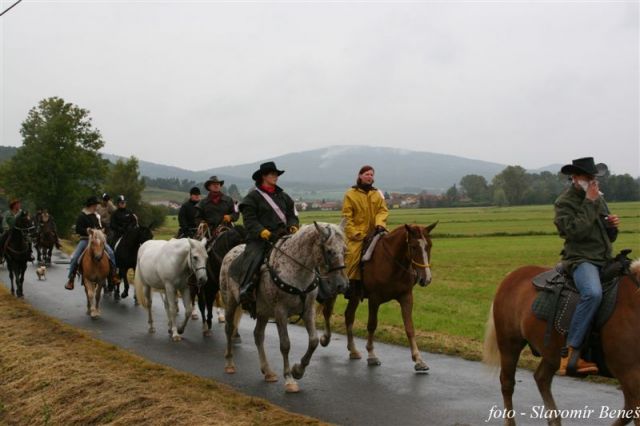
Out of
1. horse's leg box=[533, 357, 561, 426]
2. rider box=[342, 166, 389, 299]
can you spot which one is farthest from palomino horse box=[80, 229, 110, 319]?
horse's leg box=[533, 357, 561, 426]

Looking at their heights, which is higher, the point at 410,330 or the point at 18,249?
the point at 18,249

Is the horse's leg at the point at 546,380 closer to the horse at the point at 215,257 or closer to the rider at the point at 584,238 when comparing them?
the rider at the point at 584,238

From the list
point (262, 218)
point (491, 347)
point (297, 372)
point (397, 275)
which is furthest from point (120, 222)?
point (491, 347)

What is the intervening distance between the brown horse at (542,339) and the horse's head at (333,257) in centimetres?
200

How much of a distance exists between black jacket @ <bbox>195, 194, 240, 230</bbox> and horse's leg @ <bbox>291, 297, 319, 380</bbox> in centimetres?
552

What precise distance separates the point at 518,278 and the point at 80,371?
649 cm

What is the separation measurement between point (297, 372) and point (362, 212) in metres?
3.55

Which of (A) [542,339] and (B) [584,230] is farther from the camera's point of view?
(A) [542,339]

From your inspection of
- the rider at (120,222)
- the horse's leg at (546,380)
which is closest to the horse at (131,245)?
the rider at (120,222)

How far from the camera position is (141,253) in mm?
15680

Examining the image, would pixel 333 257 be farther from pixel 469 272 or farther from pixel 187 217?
pixel 469 272

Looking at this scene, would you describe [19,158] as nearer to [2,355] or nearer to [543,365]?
[2,355]

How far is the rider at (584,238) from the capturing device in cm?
681

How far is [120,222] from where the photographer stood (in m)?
20.0
